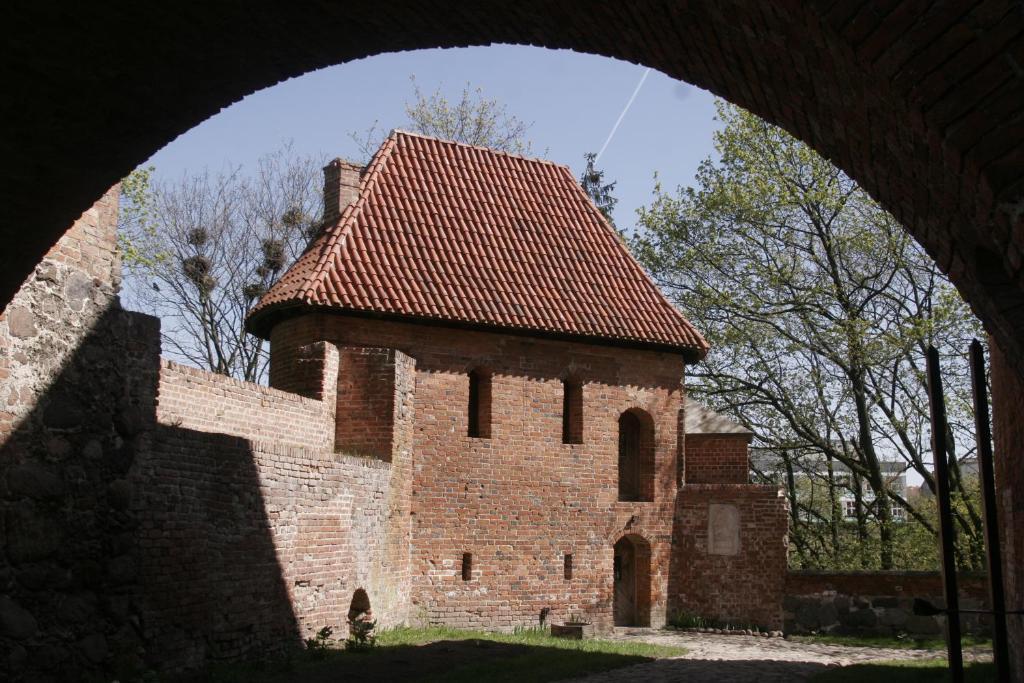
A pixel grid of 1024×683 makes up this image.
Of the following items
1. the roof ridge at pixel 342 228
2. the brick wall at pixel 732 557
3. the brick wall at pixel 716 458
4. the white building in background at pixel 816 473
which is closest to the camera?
the roof ridge at pixel 342 228

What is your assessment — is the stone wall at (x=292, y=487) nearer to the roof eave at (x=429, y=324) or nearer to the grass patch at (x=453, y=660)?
the roof eave at (x=429, y=324)

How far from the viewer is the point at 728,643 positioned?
17016 millimetres

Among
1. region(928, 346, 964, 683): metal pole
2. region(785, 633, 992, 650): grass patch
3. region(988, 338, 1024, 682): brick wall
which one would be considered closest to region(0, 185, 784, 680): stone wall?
region(785, 633, 992, 650): grass patch

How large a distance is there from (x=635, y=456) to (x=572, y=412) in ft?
6.31

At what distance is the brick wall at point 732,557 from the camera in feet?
63.4

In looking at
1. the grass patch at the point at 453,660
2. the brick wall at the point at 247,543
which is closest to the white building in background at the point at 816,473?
the grass patch at the point at 453,660

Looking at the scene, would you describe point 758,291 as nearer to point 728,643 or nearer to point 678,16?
point 728,643

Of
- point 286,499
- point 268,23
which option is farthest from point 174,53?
point 286,499

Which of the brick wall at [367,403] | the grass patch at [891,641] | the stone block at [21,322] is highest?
the brick wall at [367,403]

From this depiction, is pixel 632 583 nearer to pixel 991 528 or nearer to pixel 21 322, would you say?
pixel 21 322

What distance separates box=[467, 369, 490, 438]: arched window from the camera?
18094 millimetres

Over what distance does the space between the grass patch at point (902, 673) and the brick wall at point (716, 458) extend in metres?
7.52

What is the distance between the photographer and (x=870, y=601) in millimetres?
18375

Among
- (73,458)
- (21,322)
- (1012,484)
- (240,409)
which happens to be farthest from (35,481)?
(1012,484)
